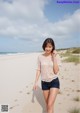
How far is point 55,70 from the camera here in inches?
112

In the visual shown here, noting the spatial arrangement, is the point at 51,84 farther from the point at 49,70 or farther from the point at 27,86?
the point at 27,86

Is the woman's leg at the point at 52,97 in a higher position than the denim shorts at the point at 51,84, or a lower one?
lower

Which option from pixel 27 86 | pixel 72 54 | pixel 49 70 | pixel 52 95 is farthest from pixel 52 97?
pixel 72 54

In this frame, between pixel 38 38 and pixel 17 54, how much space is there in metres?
0.27

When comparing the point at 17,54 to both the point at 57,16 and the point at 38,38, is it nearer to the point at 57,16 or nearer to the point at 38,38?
the point at 38,38

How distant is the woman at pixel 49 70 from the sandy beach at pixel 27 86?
177 mm

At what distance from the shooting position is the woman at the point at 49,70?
2842mm

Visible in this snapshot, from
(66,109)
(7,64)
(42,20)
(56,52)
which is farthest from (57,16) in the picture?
(66,109)

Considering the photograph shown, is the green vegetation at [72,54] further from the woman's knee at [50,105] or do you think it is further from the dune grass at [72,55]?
the woman's knee at [50,105]

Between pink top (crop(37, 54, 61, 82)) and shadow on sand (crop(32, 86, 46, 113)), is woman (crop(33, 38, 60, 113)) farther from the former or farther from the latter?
shadow on sand (crop(32, 86, 46, 113))

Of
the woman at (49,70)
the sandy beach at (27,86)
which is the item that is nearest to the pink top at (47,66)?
the woman at (49,70)

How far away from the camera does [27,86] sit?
3131 mm

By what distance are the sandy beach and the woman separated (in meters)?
0.18

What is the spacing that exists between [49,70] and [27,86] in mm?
375
